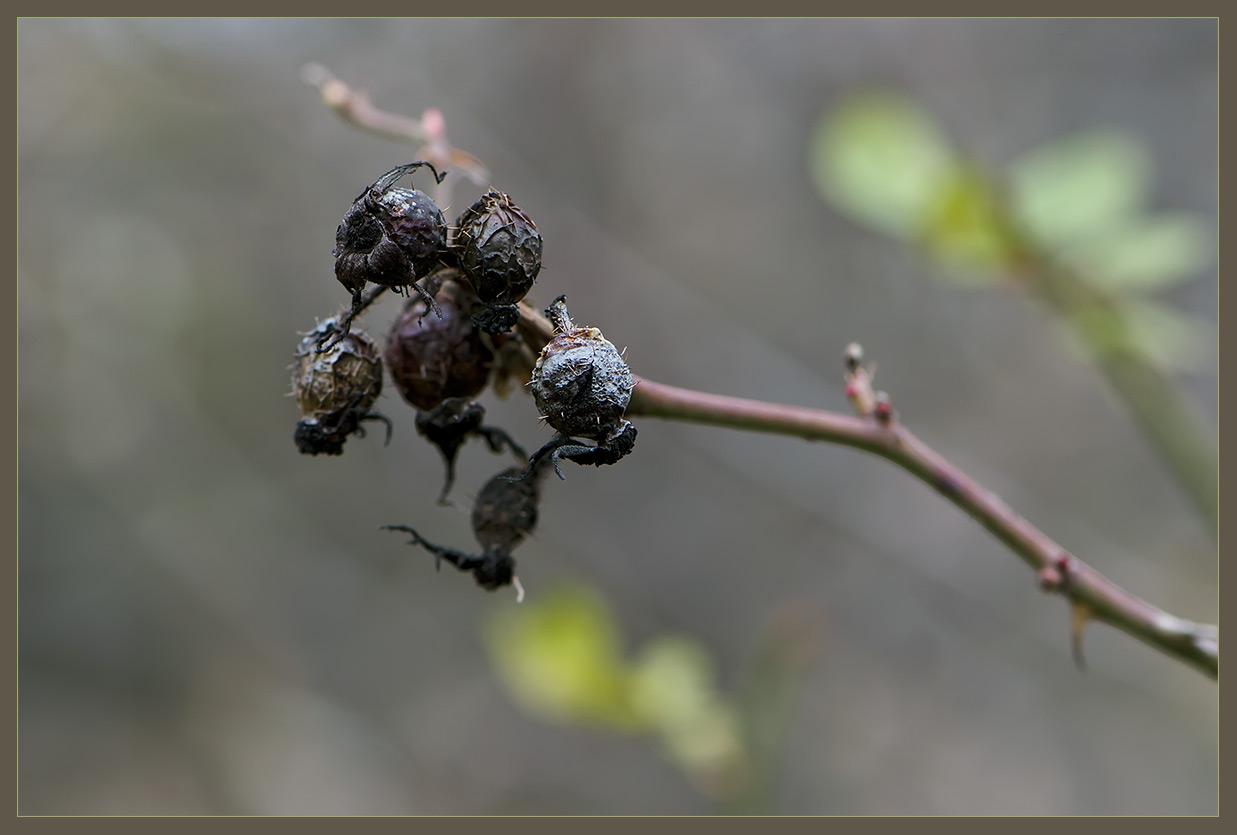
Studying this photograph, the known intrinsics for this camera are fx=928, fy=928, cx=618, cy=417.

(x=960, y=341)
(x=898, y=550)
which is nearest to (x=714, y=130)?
(x=960, y=341)

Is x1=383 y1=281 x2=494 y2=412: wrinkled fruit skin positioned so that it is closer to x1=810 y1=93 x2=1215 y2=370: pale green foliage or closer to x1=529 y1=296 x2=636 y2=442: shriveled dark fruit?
x1=529 y1=296 x2=636 y2=442: shriveled dark fruit

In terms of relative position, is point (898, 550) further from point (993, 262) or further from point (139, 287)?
point (139, 287)

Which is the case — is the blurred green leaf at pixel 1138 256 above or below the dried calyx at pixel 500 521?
above

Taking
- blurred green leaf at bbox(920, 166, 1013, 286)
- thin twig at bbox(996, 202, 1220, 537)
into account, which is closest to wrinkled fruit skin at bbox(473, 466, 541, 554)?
blurred green leaf at bbox(920, 166, 1013, 286)

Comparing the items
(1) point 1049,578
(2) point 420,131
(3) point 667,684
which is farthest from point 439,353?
(3) point 667,684

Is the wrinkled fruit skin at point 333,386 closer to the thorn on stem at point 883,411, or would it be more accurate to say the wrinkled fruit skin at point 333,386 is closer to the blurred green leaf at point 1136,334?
the thorn on stem at point 883,411

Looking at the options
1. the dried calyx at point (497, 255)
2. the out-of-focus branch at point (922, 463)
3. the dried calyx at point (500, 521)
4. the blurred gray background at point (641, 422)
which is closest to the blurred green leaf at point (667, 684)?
the dried calyx at point (500, 521)

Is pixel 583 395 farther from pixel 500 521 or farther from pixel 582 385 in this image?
→ pixel 500 521

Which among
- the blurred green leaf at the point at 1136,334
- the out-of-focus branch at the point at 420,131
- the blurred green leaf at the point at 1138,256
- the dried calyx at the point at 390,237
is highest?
the blurred green leaf at the point at 1138,256
